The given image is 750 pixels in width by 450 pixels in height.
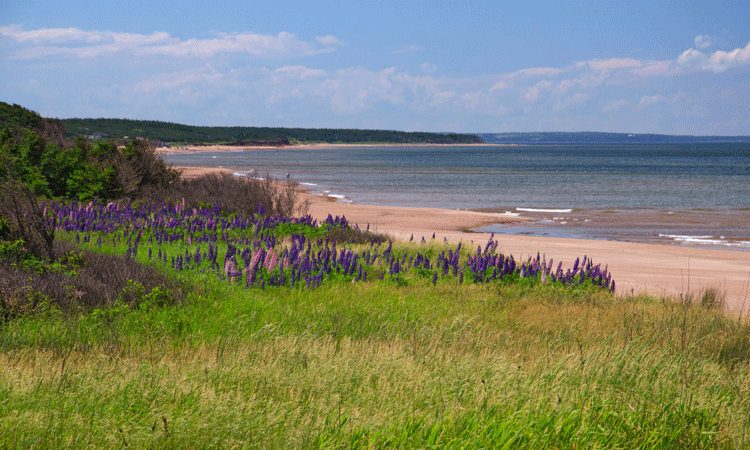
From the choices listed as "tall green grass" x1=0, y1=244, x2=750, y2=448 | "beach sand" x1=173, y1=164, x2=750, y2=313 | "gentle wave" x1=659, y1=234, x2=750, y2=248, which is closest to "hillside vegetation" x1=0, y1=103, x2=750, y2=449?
"tall green grass" x1=0, y1=244, x2=750, y2=448

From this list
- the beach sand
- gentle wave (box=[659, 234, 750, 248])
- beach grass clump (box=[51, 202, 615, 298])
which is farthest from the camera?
gentle wave (box=[659, 234, 750, 248])

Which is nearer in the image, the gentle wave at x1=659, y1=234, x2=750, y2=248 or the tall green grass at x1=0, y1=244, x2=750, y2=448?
the tall green grass at x1=0, y1=244, x2=750, y2=448

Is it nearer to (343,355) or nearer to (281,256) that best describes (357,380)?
(343,355)

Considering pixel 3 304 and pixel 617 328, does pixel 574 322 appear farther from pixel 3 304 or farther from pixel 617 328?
pixel 3 304

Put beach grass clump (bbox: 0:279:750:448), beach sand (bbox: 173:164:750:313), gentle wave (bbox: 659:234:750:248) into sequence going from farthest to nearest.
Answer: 1. gentle wave (bbox: 659:234:750:248)
2. beach sand (bbox: 173:164:750:313)
3. beach grass clump (bbox: 0:279:750:448)

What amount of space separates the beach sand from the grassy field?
11.1ft

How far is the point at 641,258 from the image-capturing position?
1619 centimetres

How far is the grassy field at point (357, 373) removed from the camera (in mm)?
3674

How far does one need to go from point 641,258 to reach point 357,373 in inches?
544

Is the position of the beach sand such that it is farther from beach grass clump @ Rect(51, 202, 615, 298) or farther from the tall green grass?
the tall green grass

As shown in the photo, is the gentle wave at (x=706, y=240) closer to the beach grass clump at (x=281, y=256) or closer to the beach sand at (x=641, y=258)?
the beach sand at (x=641, y=258)

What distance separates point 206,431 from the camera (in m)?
3.64

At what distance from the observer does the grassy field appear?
145 inches

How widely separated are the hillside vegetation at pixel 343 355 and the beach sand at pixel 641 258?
2.39 meters
